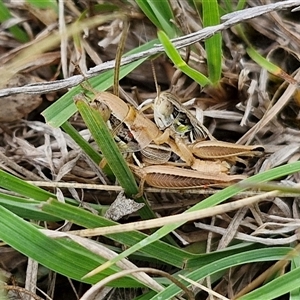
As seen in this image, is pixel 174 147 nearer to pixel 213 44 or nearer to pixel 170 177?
pixel 170 177

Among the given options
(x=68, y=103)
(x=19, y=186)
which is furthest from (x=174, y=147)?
(x=19, y=186)

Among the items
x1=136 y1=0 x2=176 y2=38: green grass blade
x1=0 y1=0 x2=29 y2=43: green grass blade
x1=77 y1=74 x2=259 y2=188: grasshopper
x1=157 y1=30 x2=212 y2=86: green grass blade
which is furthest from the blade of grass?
x1=0 y1=0 x2=29 y2=43: green grass blade

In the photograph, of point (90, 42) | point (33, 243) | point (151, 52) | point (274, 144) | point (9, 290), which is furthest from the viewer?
point (90, 42)

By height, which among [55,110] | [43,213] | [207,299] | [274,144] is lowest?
[207,299]

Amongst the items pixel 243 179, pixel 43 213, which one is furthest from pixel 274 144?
pixel 43 213

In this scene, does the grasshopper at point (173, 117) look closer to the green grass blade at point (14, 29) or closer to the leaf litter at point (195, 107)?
the leaf litter at point (195, 107)

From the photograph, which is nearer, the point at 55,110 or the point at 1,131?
the point at 55,110

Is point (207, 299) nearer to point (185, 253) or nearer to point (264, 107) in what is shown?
point (185, 253)

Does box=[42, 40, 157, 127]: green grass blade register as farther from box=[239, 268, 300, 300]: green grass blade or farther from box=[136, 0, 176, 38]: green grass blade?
box=[239, 268, 300, 300]: green grass blade

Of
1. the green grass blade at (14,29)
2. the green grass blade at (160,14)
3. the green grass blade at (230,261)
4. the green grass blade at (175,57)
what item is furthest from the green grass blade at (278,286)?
the green grass blade at (14,29)
